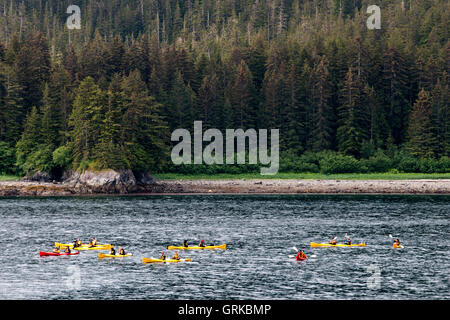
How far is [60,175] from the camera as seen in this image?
12244 centimetres

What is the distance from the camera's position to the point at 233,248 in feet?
214

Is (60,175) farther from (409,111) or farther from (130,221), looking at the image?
(409,111)

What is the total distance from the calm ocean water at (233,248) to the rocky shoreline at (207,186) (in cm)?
698

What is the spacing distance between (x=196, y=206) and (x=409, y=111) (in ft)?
215

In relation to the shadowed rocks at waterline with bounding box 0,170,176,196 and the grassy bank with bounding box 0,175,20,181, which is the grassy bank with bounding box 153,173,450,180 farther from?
the grassy bank with bounding box 0,175,20,181

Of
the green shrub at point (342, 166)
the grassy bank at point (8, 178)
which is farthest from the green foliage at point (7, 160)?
the green shrub at point (342, 166)

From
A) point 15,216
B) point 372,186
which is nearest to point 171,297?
point 15,216

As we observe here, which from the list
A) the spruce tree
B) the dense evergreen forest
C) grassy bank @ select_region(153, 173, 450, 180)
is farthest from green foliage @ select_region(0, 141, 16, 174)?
the spruce tree

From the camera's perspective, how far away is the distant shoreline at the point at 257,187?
114m

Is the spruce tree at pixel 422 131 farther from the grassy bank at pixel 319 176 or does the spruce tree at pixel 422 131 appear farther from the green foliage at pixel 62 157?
the green foliage at pixel 62 157

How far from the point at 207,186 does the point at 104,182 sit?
17.6 meters

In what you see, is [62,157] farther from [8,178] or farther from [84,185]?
[8,178]

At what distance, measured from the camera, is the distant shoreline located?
374ft

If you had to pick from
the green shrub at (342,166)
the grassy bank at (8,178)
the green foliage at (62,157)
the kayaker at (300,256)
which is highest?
the green foliage at (62,157)
